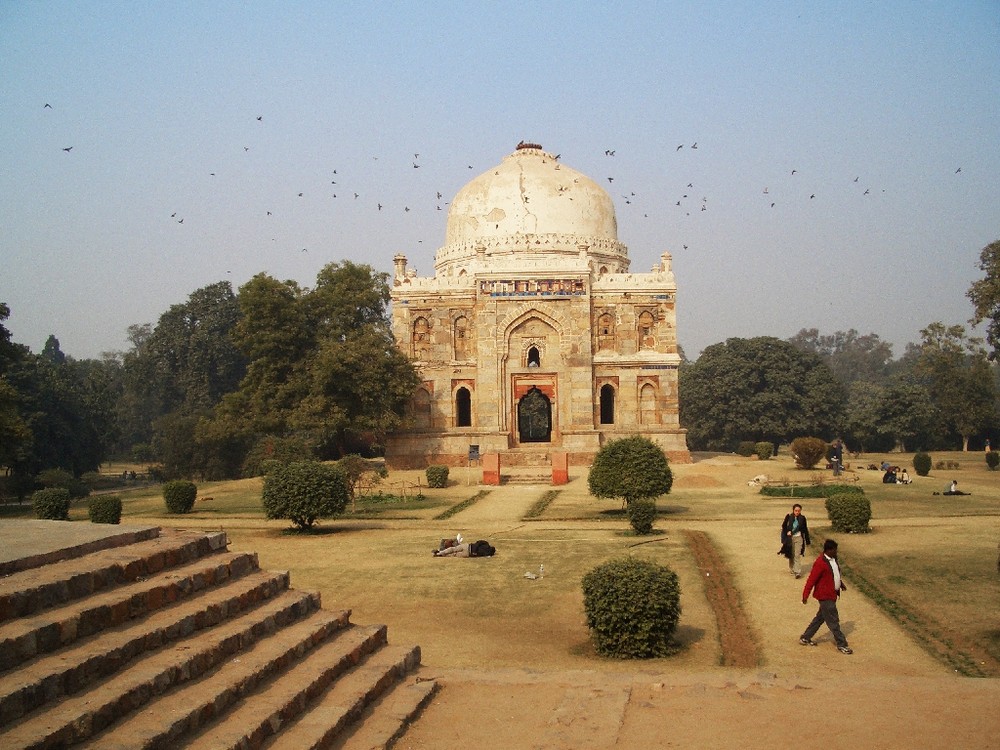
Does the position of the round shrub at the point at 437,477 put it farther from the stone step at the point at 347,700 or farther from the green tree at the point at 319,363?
the stone step at the point at 347,700

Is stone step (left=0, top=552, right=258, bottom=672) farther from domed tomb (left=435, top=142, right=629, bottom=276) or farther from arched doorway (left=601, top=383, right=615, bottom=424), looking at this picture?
domed tomb (left=435, top=142, right=629, bottom=276)

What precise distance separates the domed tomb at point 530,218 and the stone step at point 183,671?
30.4 meters

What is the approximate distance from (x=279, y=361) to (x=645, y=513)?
1888 cm

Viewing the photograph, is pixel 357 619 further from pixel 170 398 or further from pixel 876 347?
pixel 876 347

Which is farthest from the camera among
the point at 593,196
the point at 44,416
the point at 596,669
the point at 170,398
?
the point at 170,398

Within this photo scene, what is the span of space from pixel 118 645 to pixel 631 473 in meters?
14.9

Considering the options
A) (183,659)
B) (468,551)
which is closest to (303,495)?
(468,551)

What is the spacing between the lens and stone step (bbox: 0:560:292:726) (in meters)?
5.79

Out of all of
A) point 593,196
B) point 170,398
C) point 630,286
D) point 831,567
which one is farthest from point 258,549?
point 170,398

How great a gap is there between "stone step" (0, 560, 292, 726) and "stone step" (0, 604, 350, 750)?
71 millimetres

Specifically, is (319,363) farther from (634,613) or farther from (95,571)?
(95,571)

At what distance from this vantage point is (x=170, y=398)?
54750 mm

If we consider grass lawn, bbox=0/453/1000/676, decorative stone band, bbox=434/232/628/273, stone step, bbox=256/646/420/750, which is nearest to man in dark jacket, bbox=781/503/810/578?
grass lawn, bbox=0/453/1000/676

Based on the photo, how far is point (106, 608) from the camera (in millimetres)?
6965
